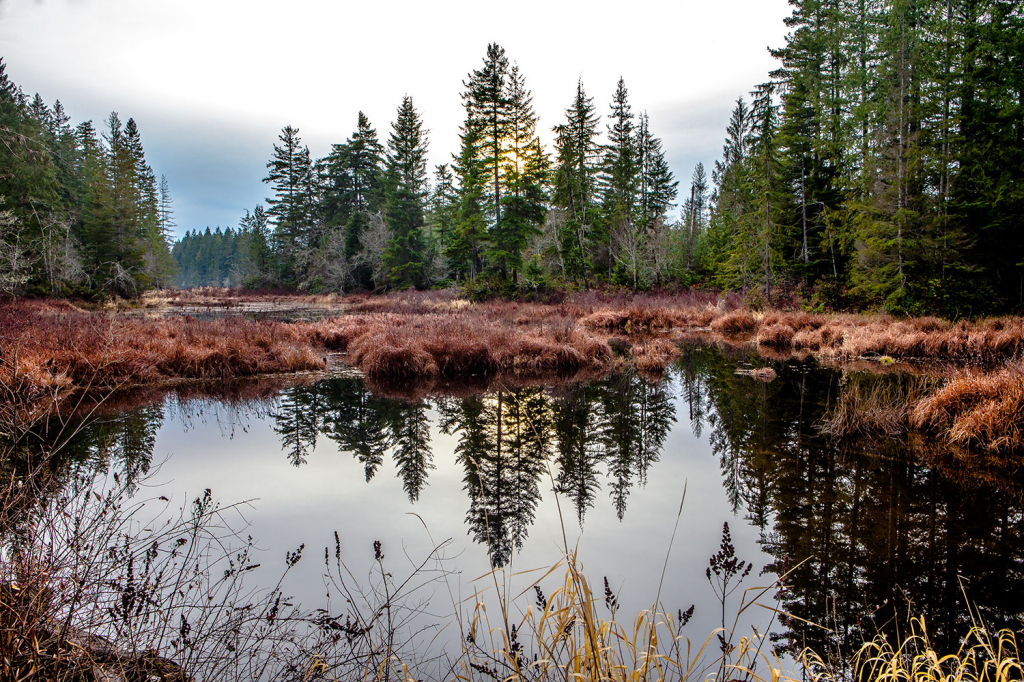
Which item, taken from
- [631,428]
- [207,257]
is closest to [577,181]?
[631,428]

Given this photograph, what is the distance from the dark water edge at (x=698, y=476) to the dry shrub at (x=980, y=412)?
1.64 feet

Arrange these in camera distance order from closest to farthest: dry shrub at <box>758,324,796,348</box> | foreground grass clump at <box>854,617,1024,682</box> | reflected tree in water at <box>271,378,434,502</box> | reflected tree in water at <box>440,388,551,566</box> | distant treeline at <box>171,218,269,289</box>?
foreground grass clump at <box>854,617,1024,682</box>, reflected tree in water at <box>440,388,551,566</box>, reflected tree in water at <box>271,378,434,502</box>, dry shrub at <box>758,324,796,348</box>, distant treeline at <box>171,218,269,289</box>

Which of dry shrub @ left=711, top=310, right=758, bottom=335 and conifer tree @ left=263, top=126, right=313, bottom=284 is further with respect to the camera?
conifer tree @ left=263, top=126, right=313, bottom=284

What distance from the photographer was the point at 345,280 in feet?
149

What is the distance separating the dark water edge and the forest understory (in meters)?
0.83

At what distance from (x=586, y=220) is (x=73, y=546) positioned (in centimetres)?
3779

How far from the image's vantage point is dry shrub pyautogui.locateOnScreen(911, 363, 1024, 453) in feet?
22.0

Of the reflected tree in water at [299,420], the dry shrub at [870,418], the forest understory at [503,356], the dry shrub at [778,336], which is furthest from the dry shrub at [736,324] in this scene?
the reflected tree in water at [299,420]

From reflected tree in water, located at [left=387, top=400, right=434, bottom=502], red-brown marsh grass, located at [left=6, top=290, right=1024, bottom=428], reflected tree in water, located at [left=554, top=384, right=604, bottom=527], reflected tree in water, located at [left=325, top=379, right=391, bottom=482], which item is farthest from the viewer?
red-brown marsh grass, located at [left=6, top=290, right=1024, bottom=428]

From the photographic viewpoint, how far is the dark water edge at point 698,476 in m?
3.79

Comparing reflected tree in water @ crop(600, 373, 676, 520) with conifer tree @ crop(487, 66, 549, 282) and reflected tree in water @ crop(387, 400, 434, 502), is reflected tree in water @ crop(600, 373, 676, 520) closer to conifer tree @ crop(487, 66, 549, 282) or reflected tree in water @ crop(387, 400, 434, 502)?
reflected tree in water @ crop(387, 400, 434, 502)

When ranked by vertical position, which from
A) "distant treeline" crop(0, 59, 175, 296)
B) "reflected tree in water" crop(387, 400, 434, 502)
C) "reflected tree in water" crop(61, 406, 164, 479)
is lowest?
"reflected tree in water" crop(387, 400, 434, 502)

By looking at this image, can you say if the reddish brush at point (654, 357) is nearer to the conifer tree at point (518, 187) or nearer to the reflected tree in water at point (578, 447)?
the reflected tree in water at point (578, 447)

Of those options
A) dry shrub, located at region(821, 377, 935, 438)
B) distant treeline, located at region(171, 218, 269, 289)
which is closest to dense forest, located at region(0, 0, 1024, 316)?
dry shrub, located at region(821, 377, 935, 438)
